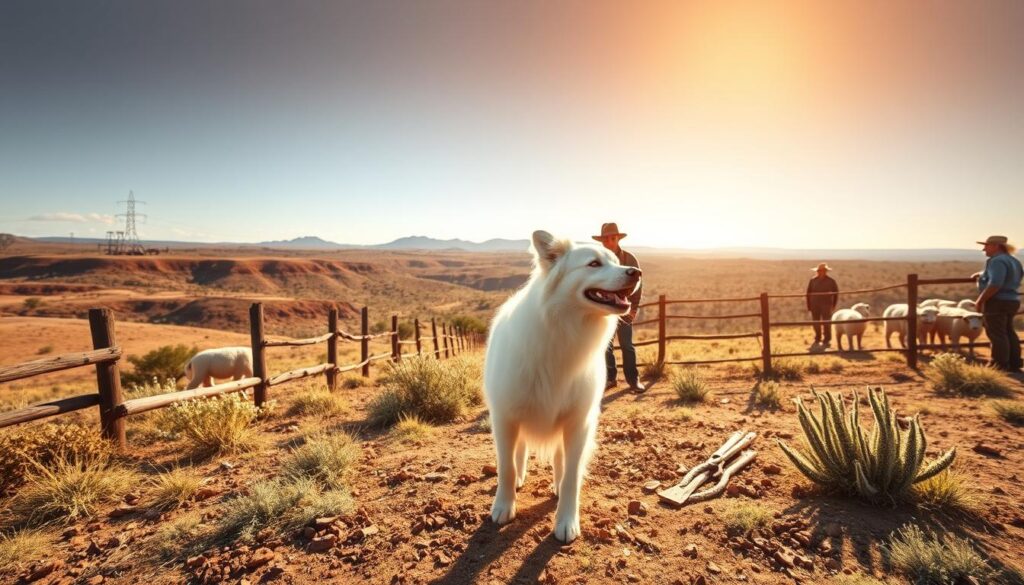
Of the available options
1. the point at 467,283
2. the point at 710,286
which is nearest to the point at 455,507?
the point at 710,286

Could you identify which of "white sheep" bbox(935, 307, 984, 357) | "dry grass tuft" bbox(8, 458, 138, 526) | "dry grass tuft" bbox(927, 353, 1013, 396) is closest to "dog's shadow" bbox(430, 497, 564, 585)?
"dry grass tuft" bbox(8, 458, 138, 526)

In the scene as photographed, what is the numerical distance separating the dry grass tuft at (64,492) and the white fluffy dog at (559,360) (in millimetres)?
3474

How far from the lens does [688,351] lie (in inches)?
547

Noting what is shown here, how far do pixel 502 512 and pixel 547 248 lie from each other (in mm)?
2014

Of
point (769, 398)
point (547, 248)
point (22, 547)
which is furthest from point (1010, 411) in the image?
point (22, 547)

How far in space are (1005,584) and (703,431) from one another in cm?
→ 284

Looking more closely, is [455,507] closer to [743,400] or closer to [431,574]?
[431,574]

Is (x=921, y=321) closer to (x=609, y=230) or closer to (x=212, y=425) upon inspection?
(x=609, y=230)

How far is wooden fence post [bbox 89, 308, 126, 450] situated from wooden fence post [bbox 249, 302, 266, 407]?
191 centimetres

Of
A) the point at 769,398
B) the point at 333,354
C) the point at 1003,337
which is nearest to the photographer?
the point at 769,398

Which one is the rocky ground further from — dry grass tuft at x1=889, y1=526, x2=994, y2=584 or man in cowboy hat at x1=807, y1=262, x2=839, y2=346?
man in cowboy hat at x1=807, y1=262, x2=839, y2=346

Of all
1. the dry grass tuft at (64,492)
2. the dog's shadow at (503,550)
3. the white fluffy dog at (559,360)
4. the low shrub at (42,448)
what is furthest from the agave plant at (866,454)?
the low shrub at (42,448)

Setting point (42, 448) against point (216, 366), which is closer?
point (42, 448)

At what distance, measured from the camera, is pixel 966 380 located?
6902mm
